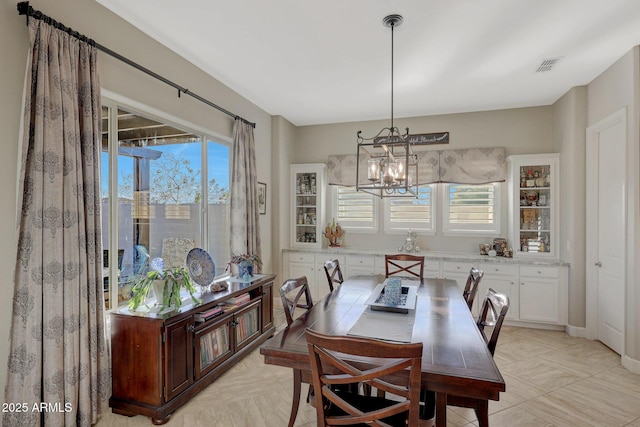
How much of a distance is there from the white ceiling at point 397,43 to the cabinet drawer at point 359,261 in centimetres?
222

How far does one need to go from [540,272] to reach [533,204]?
930mm

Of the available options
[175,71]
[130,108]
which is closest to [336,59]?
[175,71]

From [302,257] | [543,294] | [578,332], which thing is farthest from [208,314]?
[578,332]

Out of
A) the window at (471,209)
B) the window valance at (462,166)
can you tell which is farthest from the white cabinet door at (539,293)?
the window valance at (462,166)

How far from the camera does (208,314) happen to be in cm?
279

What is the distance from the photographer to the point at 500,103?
175 inches

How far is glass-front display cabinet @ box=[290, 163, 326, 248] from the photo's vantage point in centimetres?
529

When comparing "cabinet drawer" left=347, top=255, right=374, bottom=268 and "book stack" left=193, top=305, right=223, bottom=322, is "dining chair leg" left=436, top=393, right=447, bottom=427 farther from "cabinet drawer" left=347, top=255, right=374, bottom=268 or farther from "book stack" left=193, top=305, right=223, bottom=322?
"cabinet drawer" left=347, top=255, right=374, bottom=268

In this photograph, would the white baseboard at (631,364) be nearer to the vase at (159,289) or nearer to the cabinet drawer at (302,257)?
the cabinet drawer at (302,257)

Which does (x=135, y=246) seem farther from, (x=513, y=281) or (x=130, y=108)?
(x=513, y=281)

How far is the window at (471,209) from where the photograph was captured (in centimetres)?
475

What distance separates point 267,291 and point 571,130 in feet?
13.6

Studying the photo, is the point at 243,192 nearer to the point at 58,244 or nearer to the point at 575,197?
the point at 58,244

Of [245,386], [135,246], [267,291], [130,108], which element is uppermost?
[130,108]
